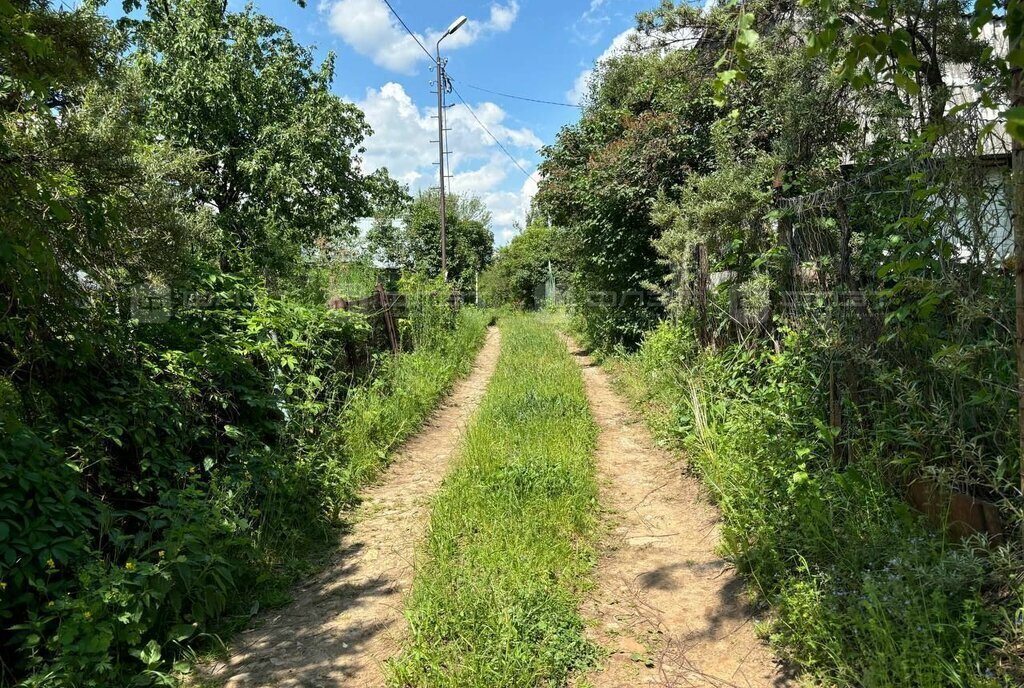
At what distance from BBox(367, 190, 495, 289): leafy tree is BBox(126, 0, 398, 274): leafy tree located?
9796 mm

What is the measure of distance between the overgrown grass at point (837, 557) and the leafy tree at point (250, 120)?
1304 centimetres

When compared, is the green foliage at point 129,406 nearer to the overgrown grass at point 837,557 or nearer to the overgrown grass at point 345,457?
the overgrown grass at point 345,457

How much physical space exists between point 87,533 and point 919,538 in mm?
3944

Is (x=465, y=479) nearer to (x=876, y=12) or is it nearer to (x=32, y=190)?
(x=32, y=190)

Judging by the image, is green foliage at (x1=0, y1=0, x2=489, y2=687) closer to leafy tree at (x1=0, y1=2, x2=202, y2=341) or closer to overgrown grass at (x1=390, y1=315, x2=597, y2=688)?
leafy tree at (x1=0, y1=2, x2=202, y2=341)

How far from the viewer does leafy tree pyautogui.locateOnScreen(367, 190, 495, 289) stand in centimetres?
3070

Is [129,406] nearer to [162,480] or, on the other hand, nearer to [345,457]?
[162,480]

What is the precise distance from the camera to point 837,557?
3076mm

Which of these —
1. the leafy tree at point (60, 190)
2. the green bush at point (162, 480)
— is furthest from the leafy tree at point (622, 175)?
the leafy tree at point (60, 190)

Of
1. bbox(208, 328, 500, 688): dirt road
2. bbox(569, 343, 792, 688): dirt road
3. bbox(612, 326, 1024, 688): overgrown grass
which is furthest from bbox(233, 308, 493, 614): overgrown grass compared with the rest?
bbox(612, 326, 1024, 688): overgrown grass

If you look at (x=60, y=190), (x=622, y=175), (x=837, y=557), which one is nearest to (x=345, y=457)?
(x=60, y=190)

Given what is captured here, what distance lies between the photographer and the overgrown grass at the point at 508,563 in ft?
9.38

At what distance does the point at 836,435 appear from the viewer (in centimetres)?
382

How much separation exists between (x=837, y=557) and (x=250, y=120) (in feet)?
61.2
